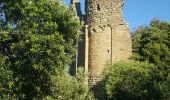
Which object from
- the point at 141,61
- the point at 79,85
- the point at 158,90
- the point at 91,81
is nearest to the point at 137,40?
the point at 141,61

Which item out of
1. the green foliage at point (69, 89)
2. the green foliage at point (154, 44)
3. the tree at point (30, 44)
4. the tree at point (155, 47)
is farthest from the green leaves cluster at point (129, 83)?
the tree at point (30, 44)

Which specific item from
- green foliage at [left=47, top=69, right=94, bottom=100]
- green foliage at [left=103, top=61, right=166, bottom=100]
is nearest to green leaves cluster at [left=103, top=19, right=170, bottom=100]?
green foliage at [left=103, top=61, right=166, bottom=100]

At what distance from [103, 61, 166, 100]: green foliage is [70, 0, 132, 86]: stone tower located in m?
3.03

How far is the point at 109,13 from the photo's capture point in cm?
4888

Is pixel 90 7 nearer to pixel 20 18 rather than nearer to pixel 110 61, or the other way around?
pixel 110 61

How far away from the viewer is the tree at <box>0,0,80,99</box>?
25.8m

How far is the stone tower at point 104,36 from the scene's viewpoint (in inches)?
1918

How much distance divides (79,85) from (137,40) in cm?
1694

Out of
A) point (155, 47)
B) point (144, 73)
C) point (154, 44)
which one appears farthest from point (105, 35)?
point (144, 73)

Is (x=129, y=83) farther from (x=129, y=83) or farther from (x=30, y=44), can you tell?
(x=30, y=44)

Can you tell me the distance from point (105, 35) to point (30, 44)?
24.0 metres

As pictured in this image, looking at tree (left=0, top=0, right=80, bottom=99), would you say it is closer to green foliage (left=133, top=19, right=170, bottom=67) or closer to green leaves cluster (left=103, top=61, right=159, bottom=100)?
green leaves cluster (left=103, top=61, right=159, bottom=100)

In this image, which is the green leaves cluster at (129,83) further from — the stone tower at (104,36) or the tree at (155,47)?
the stone tower at (104,36)

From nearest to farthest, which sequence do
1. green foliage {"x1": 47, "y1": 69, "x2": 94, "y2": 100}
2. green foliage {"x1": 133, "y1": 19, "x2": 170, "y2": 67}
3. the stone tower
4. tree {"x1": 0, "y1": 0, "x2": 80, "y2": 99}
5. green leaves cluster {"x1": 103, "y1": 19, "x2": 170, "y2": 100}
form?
tree {"x1": 0, "y1": 0, "x2": 80, "y2": 99} < green foliage {"x1": 47, "y1": 69, "x2": 94, "y2": 100} < green leaves cluster {"x1": 103, "y1": 19, "x2": 170, "y2": 100} < the stone tower < green foliage {"x1": 133, "y1": 19, "x2": 170, "y2": 67}
